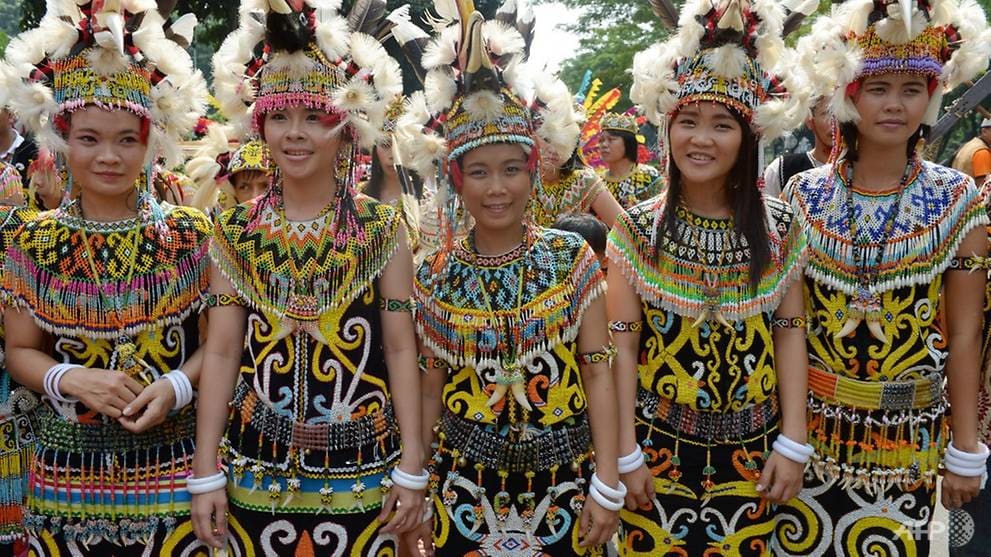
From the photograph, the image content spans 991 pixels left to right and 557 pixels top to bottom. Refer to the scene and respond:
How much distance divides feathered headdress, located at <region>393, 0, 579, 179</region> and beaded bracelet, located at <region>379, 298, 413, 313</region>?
0.43m

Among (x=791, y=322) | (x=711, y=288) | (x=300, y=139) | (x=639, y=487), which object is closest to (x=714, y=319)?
(x=711, y=288)

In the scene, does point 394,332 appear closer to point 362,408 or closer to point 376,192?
point 362,408

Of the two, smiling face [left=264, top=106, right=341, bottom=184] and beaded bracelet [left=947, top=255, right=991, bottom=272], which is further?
beaded bracelet [left=947, top=255, right=991, bottom=272]

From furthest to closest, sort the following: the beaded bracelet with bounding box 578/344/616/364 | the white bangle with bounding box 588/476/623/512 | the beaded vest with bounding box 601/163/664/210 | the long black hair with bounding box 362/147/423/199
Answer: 1. the beaded vest with bounding box 601/163/664/210
2. the long black hair with bounding box 362/147/423/199
3. the beaded bracelet with bounding box 578/344/616/364
4. the white bangle with bounding box 588/476/623/512

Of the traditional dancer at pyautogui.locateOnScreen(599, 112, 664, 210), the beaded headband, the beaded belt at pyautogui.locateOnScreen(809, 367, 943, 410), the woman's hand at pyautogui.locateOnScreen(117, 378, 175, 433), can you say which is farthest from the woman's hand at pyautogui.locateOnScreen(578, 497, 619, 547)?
the beaded headband

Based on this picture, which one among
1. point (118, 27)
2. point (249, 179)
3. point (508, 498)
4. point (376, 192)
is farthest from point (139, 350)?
point (249, 179)

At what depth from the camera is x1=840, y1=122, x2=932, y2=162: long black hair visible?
125 inches

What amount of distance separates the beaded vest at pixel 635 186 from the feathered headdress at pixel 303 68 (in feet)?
13.1

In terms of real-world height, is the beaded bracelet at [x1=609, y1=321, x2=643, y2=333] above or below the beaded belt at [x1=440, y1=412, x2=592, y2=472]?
above

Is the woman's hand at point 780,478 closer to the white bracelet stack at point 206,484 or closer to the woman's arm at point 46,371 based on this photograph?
the white bracelet stack at point 206,484

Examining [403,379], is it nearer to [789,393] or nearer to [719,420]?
[719,420]

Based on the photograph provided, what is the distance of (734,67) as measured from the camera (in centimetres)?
287

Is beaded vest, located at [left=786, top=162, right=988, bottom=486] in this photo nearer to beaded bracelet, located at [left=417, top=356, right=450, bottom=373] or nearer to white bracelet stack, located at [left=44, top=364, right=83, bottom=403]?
beaded bracelet, located at [left=417, top=356, right=450, bottom=373]

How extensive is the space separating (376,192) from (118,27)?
1.85 m
